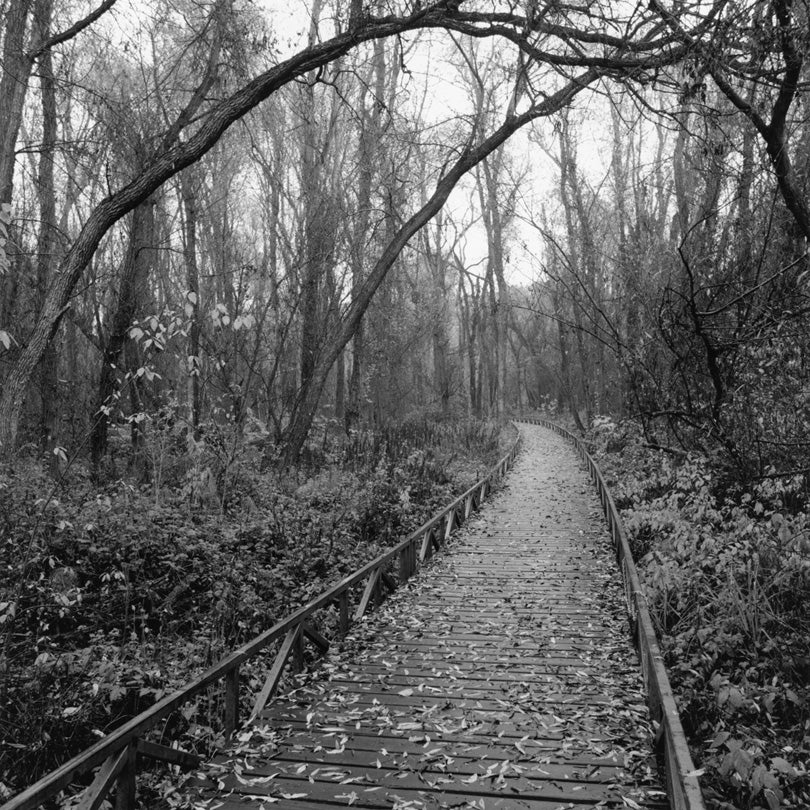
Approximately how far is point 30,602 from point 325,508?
522cm

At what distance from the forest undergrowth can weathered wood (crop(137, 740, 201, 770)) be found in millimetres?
3519

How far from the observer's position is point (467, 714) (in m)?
5.52

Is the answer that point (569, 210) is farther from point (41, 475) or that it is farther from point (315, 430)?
point (41, 475)

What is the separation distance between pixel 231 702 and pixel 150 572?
160 inches

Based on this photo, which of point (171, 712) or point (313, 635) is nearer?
point (171, 712)

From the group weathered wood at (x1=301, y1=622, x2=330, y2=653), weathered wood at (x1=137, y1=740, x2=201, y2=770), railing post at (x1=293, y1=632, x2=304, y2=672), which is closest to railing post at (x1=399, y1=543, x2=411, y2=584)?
weathered wood at (x1=301, y1=622, x2=330, y2=653)

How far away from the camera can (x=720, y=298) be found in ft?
35.6

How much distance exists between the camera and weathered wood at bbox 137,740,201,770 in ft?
13.5

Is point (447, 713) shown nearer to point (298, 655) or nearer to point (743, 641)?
point (298, 655)

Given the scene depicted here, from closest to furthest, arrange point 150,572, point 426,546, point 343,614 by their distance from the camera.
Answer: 1. point 343,614
2. point 150,572
3. point 426,546

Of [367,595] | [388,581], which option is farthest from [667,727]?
[388,581]

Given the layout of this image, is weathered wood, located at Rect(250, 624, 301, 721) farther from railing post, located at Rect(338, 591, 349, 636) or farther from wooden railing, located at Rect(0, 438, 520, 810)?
railing post, located at Rect(338, 591, 349, 636)

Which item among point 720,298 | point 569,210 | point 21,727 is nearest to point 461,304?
point 569,210

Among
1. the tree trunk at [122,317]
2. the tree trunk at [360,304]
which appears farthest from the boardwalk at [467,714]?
the tree trunk at [122,317]
